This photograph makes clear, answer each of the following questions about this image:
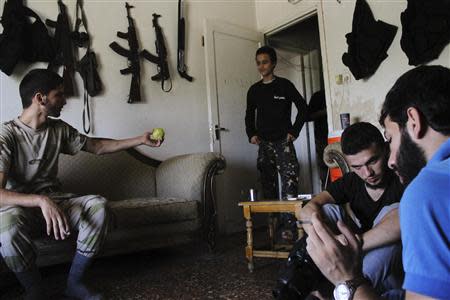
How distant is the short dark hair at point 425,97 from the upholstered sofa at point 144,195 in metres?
1.66

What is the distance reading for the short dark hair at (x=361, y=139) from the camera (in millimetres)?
1524

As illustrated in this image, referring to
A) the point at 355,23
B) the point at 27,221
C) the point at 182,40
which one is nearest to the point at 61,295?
the point at 27,221

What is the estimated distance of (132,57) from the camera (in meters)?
3.22

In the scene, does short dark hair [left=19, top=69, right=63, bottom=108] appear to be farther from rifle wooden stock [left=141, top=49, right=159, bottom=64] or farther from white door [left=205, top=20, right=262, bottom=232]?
white door [left=205, top=20, right=262, bottom=232]

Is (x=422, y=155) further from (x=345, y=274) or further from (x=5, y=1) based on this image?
(x=5, y=1)

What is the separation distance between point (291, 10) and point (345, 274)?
11.9 feet

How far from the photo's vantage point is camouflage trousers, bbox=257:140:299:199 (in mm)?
2850

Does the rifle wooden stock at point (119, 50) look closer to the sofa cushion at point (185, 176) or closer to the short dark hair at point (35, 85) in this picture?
the sofa cushion at point (185, 176)

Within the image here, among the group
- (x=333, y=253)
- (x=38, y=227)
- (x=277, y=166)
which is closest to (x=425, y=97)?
(x=333, y=253)

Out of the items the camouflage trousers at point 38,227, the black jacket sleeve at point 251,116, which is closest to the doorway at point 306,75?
the black jacket sleeve at point 251,116

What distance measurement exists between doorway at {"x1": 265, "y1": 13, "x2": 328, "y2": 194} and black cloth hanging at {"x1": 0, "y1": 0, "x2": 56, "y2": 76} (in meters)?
2.43

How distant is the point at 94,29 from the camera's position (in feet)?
10.1

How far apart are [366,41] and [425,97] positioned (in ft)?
9.09

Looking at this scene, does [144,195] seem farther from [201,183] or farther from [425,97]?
[425,97]
